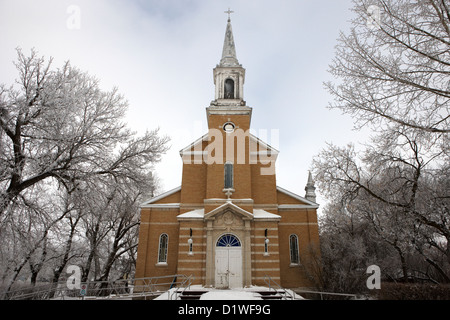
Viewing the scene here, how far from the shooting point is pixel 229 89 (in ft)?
76.2

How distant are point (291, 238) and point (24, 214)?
15615 mm

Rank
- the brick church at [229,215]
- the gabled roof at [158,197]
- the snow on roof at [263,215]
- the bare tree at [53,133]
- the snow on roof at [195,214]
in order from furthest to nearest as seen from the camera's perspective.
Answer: the gabled roof at [158,197] < the snow on roof at [195,214] < the snow on roof at [263,215] < the brick church at [229,215] < the bare tree at [53,133]

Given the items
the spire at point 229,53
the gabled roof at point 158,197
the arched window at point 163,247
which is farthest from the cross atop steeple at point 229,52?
the arched window at point 163,247

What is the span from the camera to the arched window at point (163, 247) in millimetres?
19469

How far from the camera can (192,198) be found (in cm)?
2050

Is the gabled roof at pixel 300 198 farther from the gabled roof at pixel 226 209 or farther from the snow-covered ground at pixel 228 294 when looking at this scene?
the snow-covered ground at pixel 228 294

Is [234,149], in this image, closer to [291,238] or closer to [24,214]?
[291,238]

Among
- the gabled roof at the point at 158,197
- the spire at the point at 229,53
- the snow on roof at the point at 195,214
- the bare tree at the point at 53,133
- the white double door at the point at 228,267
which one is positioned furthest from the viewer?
the spire at the point at 229,53

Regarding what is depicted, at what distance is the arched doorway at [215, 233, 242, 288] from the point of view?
17266mm

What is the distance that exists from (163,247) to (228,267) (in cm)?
497

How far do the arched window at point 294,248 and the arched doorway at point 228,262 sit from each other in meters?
A: 4.03

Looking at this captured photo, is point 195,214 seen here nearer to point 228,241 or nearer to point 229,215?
point 229,215

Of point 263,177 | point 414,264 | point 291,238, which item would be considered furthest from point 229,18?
point 414,264

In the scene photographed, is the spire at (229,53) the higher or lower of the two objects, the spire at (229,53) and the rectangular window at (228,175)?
the higher
